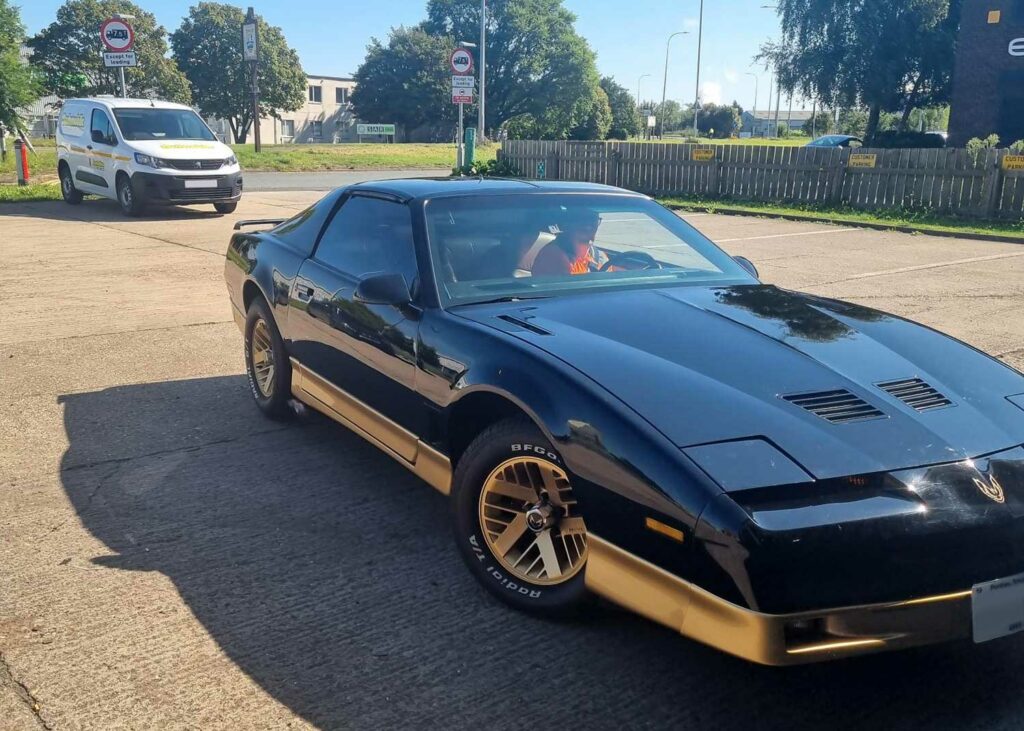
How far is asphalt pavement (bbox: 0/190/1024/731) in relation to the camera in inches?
107

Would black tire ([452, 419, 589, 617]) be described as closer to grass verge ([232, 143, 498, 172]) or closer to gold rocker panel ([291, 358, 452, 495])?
gold rocker panel ([291, 358, 452, 495])

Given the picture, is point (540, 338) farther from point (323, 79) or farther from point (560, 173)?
point (323, 79)

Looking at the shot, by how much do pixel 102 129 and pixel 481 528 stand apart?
15.7 metres

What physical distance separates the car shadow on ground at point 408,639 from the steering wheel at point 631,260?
133 centimetres


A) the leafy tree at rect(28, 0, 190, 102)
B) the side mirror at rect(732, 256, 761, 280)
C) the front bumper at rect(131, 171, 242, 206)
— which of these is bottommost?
the front bumper at rect(131, 171, 242, 206)

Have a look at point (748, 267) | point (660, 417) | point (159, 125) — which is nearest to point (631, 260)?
point (748, 267)

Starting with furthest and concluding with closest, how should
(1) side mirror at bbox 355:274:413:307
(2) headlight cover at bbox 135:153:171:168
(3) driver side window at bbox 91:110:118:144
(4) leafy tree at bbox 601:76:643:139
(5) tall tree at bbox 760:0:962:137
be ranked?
(4) leafy tree at bbox 601:76:643:139, (5) tall tree at bbox 760:0:962:137, (3) driver side window at bbox 91:110:118:144, (2) headlight cover at bbox 135:153:171:168, (1) side mirror at bbox 355:274:413:307

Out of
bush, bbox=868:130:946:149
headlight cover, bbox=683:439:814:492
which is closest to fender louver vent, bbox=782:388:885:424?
headlight cover, bbox=683:439:814:492

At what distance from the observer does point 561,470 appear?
9.59ft

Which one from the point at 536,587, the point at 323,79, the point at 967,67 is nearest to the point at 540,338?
the point at 536,587

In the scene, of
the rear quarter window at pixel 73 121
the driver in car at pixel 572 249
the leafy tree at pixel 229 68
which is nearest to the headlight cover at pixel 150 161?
the rear quarter window at pixel 73 121

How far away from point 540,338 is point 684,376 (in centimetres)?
55

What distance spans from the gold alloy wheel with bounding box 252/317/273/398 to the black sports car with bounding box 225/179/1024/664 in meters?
0.48

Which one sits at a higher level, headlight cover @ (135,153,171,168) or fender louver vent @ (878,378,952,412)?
headlight cover @ (135,153,171,168)
